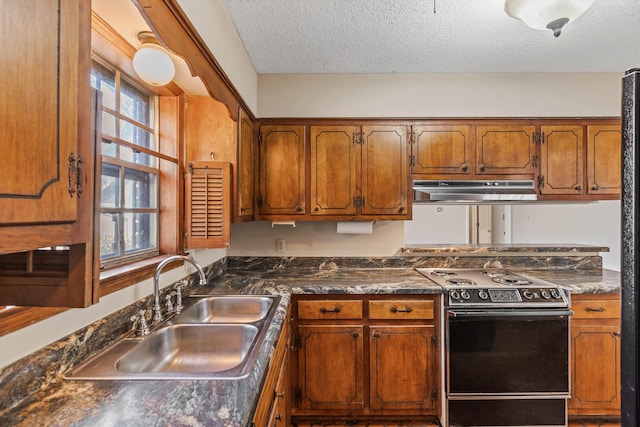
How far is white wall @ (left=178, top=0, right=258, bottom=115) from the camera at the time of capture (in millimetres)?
1540

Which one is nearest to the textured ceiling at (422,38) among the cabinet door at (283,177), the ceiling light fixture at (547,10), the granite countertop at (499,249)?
the ceiling light fixture at (547,10)

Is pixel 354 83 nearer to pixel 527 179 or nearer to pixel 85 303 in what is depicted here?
pixel 527 179

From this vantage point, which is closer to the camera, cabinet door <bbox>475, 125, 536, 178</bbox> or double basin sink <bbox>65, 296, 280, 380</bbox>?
double basin sink <bbox>65, 296, 280, 380</bbox>

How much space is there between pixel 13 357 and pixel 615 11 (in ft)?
10.7

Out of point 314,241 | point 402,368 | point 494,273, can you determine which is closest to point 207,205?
point 314,241

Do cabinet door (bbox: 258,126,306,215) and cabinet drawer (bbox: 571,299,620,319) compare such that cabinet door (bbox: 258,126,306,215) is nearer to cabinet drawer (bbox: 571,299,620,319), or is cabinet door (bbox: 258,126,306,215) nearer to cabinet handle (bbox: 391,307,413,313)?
cabinet handle (bbox: 391,307,413,313)

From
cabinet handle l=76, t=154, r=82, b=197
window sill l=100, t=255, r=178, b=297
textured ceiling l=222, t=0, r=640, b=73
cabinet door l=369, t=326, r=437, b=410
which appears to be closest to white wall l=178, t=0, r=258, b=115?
textured ceiling l=222, t=0, r=640, b=73

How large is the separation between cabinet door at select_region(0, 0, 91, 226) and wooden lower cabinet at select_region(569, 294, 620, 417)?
2807 mm

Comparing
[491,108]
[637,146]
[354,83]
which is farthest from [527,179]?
[637,146]

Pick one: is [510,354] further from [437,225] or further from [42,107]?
[42,107]

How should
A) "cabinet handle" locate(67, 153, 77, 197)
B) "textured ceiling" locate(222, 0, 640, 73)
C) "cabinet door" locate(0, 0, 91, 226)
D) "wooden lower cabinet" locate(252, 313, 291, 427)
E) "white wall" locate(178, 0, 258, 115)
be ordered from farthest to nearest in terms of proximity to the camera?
"textured ceiling" locate(222, 0, 640, 73) < "white wall" locate(178, 0, 258, 115) < "wooden lower cabinet" locate(252, 313, 291, 427) < "cabinet handle" locate(67, 153, 77, 197) < "cabinet door" locate(0, 0, 91, 226)

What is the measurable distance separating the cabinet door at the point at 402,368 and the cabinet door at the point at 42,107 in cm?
201

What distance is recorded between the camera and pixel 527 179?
261cm

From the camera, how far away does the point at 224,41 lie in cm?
193
